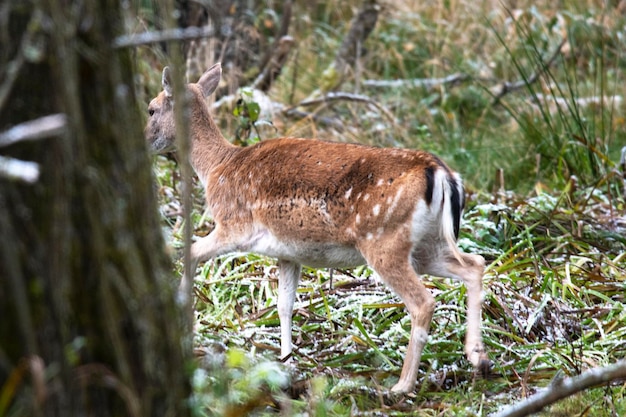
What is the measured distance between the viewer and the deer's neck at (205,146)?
534cm

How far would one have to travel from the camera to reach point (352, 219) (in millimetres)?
4395

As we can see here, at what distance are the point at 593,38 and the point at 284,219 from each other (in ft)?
22.0

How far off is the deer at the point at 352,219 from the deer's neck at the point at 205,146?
154 millimetres

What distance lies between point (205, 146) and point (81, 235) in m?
3.13

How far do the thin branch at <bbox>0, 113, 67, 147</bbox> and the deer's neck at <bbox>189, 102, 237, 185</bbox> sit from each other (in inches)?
124

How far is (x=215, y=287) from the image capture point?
17.7 ft

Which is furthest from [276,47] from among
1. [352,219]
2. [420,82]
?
[352,219]

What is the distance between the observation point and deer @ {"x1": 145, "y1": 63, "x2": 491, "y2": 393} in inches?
168

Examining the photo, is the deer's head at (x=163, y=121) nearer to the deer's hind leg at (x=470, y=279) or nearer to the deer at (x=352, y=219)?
the deer at (x=352, y=219)

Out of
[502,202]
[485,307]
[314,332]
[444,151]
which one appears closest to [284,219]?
[314,332]

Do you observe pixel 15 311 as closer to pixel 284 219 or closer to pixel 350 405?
pixel 350 405

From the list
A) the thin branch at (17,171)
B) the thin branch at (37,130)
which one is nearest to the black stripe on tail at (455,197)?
the thin branch at (37,130)

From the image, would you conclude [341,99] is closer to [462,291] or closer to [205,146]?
[205,146]

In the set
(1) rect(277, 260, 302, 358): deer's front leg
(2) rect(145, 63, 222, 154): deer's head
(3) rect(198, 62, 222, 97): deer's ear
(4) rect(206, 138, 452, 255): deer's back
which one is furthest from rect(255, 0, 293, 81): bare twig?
(1) rect(277, 260, 302, 358): deer's front leg
